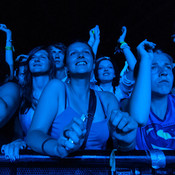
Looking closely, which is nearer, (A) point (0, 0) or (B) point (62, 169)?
(B) point (62, 169)

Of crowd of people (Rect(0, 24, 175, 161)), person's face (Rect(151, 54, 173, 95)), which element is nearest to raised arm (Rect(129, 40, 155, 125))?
crowd of people (Rect(0, 24, 175, 161))

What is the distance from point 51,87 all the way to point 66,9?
585 centimetres

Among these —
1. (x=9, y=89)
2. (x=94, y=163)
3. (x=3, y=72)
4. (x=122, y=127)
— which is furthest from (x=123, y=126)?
(x=3, y=72)

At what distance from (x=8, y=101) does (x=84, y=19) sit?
6.00m

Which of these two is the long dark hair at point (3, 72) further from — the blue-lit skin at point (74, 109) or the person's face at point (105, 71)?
the person's face at point (105, 71)

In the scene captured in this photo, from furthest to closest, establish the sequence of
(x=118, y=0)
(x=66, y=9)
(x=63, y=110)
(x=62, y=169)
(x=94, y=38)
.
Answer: (x=66, y=9), (x=118, y=0), (x=94, y=38), (x=63, y=110), (x=62, y=169)

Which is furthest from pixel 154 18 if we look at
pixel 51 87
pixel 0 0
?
pixel 51 87

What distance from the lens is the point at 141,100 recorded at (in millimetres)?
1173

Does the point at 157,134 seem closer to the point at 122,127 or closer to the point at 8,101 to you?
the point at 122,127

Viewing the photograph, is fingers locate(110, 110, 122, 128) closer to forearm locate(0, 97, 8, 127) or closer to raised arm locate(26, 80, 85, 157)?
raised arm locate(26, 80, 85, 157)

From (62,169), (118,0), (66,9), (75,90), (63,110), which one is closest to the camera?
(62,169)

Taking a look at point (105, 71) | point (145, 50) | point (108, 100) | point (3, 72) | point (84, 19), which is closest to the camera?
point (145, 50)

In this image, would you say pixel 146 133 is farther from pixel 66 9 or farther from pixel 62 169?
pixel 66 9

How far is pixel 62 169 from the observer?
2.91 feet
